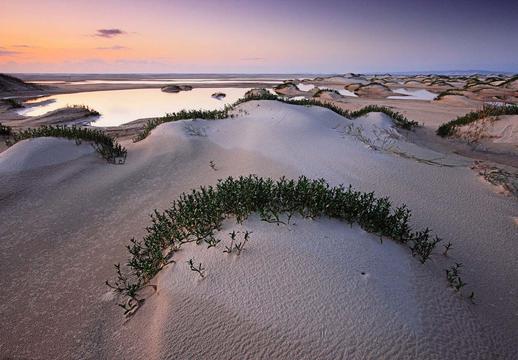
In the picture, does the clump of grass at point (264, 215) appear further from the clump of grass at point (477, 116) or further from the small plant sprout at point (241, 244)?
the clump of grass at point (477, 116)

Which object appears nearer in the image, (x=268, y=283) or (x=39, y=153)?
(x=268, y=283)

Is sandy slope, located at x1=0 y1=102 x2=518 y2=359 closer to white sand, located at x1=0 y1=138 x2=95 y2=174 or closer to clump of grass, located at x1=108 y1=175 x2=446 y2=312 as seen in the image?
clump of grass, located at x1=108 y1=175 x2=446 y2=312

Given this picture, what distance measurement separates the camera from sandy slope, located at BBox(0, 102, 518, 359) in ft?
6.68

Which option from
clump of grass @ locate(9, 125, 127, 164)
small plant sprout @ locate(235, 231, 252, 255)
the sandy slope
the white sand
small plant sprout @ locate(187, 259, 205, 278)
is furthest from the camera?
clump of grass @ locate(9, 125, 127, 164)

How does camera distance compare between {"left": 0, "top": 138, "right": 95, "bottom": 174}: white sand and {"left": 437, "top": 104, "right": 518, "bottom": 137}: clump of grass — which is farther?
{"left": 437, "top": 104, "right": 518, "bottom": 137}: clump of grass

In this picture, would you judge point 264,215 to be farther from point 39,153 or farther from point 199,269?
point 39,153

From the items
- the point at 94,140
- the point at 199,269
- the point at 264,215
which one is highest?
the point at 264,215

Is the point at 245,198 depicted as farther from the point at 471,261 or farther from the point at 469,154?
the point at 469,154

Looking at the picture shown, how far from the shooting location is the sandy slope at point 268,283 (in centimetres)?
204

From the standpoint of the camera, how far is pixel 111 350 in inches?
89.8

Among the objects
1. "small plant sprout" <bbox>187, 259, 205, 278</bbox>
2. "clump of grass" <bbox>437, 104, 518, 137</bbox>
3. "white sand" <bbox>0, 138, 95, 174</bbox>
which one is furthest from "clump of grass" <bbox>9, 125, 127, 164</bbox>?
"clump of grass" <bbox>437, 104, 518, 137</bbox>

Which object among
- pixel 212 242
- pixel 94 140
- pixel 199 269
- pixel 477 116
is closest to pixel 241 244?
pixel 212 242

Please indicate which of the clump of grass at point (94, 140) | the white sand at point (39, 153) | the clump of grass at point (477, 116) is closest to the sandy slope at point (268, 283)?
the white sand at point (39, 153)

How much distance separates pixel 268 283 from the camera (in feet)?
7.93
